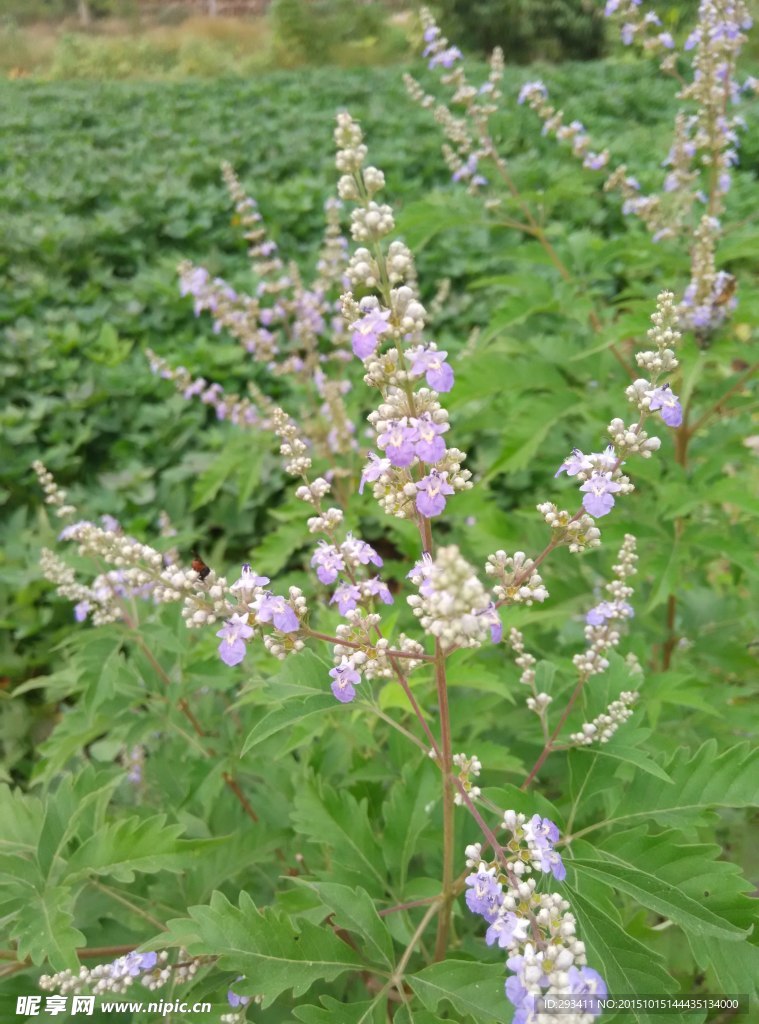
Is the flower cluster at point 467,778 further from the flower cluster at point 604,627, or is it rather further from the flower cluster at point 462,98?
the flower cluster at point 462,98

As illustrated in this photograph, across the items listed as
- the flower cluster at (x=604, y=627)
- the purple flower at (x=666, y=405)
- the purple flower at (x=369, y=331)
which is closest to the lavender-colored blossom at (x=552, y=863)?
the flower cluster at (x=604, y=627)

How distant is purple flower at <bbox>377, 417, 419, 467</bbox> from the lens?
130cm

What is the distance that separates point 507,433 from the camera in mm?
3152

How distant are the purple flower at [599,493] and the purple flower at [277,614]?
0.63 m

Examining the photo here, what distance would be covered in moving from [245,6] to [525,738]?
114ft

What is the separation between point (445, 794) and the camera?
169 centimetres

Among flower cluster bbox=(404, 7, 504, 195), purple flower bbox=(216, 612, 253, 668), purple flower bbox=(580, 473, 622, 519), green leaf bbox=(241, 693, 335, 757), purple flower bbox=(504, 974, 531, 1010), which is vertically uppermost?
flower cluster bbox=(404, 7, 504, 195)

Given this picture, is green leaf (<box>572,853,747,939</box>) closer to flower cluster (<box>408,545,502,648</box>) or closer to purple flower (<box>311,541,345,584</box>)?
flower cluster (<box>408,545,502,648</box>)

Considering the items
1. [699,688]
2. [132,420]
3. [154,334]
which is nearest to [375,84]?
[154,334]

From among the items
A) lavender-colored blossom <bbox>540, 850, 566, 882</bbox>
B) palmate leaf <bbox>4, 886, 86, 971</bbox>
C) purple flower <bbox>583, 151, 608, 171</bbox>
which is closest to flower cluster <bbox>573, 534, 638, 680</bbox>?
lavender-colored blossom <bbox>540, 850, 566, 882</bbox>

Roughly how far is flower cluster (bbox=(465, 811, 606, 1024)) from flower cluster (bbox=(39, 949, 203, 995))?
2.98ft

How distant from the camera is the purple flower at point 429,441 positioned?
1.30 m

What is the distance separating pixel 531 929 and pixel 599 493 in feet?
2.72

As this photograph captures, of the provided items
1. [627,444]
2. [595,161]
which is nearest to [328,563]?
[627,444]
